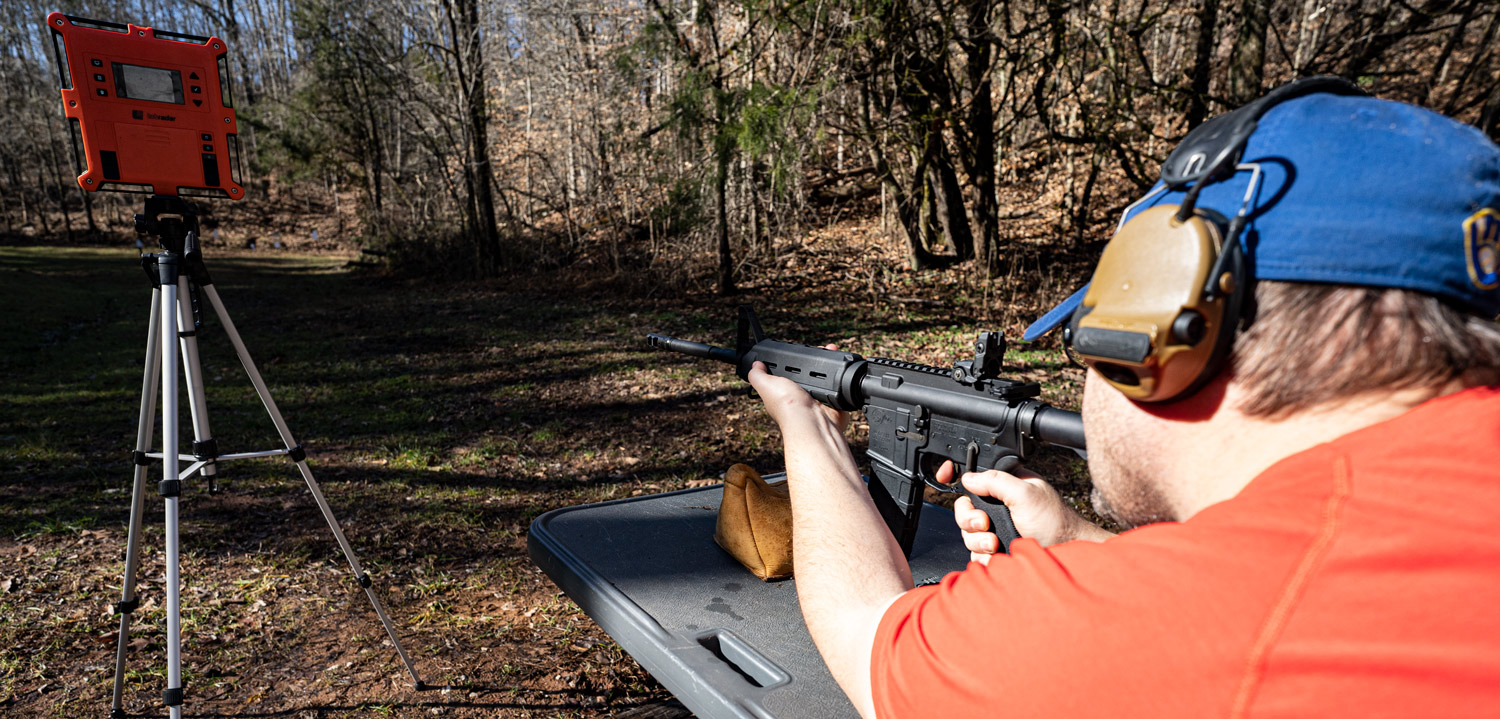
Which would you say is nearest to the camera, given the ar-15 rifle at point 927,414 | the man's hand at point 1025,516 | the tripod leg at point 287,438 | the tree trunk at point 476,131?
the man's hand at point 1025,516

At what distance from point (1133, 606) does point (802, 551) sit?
763 millimetres

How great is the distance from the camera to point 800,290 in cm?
1156

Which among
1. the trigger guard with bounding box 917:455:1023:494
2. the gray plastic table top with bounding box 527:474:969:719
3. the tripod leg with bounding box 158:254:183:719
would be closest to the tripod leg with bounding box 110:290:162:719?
the tripod leg with bounding box 158:254:183:719

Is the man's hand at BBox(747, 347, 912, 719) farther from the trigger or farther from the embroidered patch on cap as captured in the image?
the embroidered patch on cap

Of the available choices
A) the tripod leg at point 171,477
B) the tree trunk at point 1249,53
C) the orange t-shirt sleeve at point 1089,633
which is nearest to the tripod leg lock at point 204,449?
the tripod leg at point 171,477

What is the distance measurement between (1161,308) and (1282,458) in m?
0.24

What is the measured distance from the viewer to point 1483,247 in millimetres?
899

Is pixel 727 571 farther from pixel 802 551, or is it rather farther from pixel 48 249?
pixel 48 249

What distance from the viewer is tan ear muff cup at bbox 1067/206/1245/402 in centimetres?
100

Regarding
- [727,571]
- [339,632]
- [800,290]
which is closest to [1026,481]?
[727,571]

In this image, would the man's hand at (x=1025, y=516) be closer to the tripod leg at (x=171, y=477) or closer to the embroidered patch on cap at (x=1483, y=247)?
the embroidered patch on cap at (x=1483, y=247)

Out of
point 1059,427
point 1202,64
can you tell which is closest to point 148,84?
point 1059,427

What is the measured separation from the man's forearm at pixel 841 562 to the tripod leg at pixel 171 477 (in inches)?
82.3

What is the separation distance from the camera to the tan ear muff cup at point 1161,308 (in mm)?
1001
